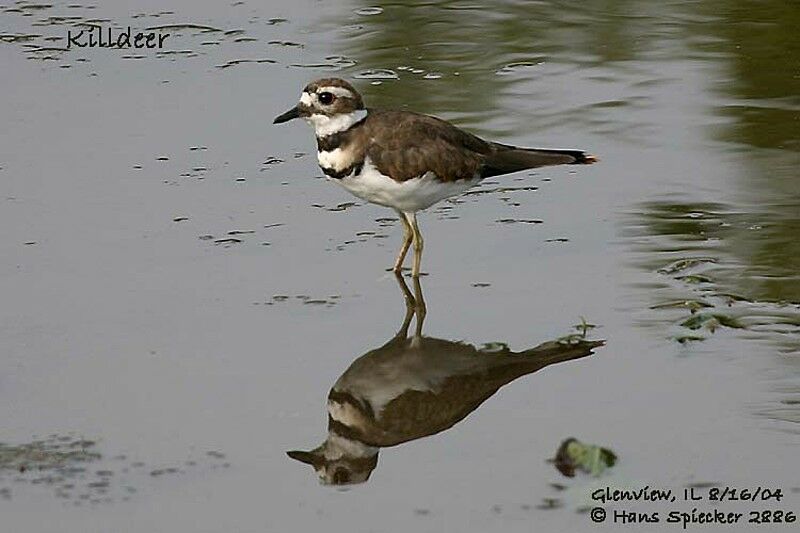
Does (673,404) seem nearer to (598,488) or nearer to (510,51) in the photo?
(598,488)

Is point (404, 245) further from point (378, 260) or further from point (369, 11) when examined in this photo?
point (369, 11)

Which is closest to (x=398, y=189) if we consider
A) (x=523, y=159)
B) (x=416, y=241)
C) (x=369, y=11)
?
(x=416, y=241)

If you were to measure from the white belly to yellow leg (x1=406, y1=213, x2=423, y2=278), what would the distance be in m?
0.04

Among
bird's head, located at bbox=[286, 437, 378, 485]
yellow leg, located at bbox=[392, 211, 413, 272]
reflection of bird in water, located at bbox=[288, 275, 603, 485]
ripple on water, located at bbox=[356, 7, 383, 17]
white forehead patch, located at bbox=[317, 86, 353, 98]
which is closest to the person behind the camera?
bird's head, located at bbox=[286, 437, 378, 485]

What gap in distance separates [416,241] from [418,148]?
1.40 feet

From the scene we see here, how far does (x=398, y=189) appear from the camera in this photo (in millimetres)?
8133

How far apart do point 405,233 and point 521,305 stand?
99cm

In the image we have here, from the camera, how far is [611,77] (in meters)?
10.9

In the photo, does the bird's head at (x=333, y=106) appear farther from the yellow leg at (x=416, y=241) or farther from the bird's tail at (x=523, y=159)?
the bird's tail at (x=523, y=159)

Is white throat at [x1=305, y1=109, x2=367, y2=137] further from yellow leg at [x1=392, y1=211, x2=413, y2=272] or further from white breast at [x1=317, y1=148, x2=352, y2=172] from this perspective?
yellow leg at [x1=392, y1=211, x2=413, y2=272]

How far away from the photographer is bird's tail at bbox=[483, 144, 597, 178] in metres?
8.45

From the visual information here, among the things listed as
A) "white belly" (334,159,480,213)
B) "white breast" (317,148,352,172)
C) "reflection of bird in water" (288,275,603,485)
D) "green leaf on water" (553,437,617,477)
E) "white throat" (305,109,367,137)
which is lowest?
"reflection of bird in water" (288,275,603,485)

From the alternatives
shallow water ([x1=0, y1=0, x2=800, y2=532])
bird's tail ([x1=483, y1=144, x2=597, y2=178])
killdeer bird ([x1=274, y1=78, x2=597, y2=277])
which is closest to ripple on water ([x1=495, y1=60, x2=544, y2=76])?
shallow water ([x1=0, y1=0, x2=800, y2=532])

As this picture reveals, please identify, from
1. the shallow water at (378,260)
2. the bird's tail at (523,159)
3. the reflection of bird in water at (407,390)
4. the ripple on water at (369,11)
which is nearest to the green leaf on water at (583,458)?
the shallow water at (378,260)
